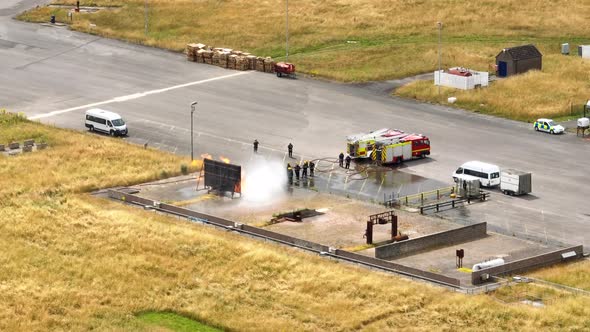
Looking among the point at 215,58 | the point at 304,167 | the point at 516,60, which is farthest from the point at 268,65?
the point at 304,167

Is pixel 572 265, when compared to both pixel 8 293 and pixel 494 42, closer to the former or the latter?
pixel 8 293

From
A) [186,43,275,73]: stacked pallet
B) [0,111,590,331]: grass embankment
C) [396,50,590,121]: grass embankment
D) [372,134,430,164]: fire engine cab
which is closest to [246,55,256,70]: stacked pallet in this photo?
[186,43,275,73]: stacked pallet

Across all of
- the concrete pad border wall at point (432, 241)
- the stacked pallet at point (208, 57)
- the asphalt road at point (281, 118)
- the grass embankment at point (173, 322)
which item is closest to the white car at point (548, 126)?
the asphalt road at point (281, 118)

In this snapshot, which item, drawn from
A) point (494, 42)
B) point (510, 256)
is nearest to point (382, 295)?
point (510, 256)

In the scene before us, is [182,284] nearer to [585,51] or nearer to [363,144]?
[363,144]

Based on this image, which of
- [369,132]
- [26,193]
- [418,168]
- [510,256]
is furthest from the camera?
[369,132]

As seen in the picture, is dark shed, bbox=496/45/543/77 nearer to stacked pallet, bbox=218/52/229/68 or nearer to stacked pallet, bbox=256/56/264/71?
stacked pallet, bbox=256/56/264/71

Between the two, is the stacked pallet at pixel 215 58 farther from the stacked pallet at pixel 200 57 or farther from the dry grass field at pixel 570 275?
the dry grass field at pixel 570 275
